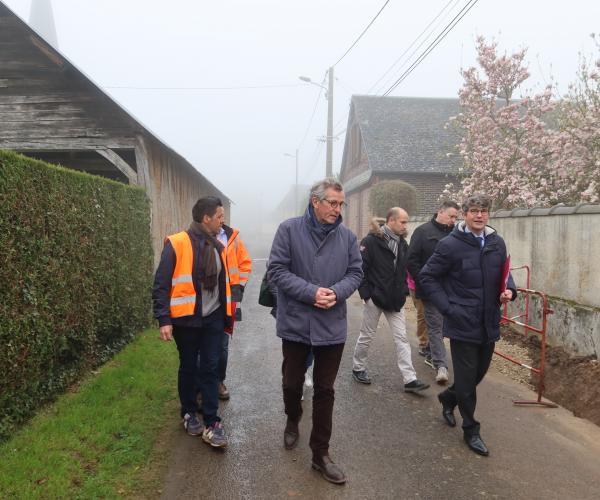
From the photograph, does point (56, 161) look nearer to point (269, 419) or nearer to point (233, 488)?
point (269, 419)

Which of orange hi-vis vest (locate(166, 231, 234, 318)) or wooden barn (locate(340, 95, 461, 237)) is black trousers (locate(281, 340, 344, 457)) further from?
wooden barn (locate(340, 95, 461, 237))

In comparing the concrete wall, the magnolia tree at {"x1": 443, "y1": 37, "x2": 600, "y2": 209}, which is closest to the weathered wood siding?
the concrete wall

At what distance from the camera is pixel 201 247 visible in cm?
379

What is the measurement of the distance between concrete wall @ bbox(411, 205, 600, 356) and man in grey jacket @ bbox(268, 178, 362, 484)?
3657 millimetres

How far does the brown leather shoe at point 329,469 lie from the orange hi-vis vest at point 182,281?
1.41 m

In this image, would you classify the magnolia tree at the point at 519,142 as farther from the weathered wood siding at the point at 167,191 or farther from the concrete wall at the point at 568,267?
the weathered wood siding at the point at 167,191

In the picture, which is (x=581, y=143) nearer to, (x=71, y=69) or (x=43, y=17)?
(x=71, y=69)

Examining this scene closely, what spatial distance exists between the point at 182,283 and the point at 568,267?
17.0ft

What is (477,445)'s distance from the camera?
3807mm

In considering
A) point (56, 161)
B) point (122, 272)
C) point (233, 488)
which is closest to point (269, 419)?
point (233, 488)

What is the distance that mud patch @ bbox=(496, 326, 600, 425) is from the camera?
4758 millimetres

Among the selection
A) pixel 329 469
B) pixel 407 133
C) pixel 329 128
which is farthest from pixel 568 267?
pixel 407 133

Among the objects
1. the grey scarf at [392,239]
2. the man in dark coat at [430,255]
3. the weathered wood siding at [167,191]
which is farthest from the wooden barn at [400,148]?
the grey scarf at [392,239]

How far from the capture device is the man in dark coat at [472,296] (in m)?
3.82
